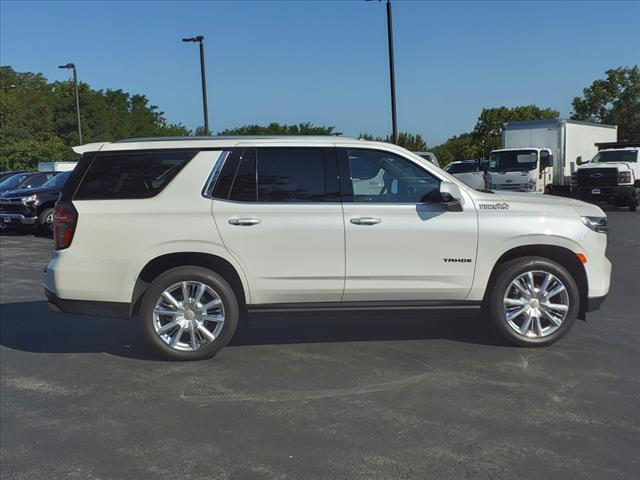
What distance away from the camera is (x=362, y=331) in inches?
236

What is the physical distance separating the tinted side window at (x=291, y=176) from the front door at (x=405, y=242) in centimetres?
20

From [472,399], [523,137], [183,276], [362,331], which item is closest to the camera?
[472,399]

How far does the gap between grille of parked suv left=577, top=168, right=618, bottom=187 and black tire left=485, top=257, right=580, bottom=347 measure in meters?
17.3

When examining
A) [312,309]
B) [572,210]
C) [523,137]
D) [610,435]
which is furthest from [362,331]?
[523,137]

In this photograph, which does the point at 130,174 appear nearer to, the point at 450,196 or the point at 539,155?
the point at 450,196

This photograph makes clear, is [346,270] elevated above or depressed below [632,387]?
above

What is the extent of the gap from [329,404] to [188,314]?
61.5 inches

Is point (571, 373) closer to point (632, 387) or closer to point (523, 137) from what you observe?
point (632, 387)

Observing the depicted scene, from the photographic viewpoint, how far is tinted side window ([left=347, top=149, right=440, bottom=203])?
5.16m

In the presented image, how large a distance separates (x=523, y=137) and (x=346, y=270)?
68.4 ft

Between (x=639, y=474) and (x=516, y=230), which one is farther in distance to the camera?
(x=516, y=230)

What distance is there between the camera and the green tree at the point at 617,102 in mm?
46469

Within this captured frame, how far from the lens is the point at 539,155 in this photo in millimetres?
21984

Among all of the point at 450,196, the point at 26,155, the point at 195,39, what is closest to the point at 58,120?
the point at 26,155
